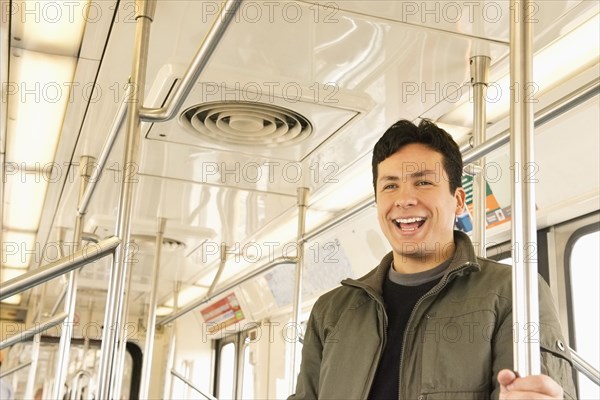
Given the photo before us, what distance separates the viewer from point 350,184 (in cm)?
452

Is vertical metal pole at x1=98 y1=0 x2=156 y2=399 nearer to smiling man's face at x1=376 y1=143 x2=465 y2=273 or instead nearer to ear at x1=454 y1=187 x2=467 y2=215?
smiling man's face at x1=376 y1=143 x2=465 y2=273

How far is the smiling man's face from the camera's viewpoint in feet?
5.49

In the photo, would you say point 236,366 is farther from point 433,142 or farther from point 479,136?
point 433,142

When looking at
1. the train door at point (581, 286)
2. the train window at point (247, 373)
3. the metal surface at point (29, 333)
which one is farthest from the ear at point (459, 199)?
the train window at point (247, 373)

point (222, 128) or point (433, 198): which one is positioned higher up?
point (222, 128)

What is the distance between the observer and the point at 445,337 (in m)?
1.49

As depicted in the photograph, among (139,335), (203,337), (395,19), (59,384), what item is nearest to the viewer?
(395,19)

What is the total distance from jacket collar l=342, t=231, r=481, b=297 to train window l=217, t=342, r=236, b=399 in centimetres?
791

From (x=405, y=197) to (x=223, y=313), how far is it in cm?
745

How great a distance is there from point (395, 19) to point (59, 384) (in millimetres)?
2549

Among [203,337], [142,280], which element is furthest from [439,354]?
[203,337]

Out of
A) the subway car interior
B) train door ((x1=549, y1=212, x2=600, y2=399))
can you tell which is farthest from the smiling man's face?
train door ((x1=549, y1=212, x2=600, y2=399))

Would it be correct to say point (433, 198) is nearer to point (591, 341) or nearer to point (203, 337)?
point (591, 341)

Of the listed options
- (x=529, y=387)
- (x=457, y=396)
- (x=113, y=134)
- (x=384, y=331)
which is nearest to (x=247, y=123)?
(x=113, y=134)
